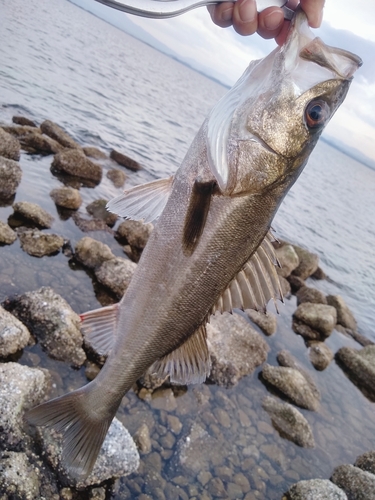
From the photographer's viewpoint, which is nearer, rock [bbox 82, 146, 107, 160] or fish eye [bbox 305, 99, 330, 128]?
fish eye [bbox 305, 99, 330, 128]

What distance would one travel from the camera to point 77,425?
10.6 ft

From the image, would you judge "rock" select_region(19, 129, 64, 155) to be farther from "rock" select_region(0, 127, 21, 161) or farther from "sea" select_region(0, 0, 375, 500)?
"rock" select_region(0, 127, 21, 161)

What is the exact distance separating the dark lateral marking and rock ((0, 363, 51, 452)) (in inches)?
120

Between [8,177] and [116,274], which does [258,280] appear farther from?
[8,177]

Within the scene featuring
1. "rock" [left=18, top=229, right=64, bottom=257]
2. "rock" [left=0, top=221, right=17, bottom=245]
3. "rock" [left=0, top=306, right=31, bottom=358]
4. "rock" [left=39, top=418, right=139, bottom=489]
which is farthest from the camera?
"rock" [left=18, top=229, right=64, bottom=257]

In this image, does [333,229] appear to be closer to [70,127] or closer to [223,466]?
[70,127]

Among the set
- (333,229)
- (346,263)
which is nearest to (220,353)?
(346,263)

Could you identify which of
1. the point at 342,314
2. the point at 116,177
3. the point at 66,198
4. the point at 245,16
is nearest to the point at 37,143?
the point at 116,177

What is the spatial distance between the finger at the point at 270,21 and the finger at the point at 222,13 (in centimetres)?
21

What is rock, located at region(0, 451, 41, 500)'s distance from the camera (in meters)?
3.73

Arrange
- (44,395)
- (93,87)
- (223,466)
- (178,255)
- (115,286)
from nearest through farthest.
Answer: (178,255), (44,395), (223,466), (115,286), (93,87)

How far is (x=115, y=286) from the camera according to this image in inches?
295

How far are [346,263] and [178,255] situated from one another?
21159 mm

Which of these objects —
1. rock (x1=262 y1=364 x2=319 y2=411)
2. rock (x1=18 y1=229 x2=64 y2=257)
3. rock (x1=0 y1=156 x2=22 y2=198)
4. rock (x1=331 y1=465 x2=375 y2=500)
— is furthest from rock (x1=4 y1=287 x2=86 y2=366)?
rock (x1=331 y1=465 x2=375 y2=500)
